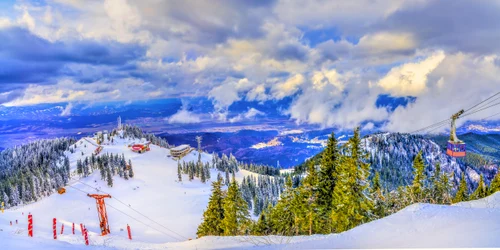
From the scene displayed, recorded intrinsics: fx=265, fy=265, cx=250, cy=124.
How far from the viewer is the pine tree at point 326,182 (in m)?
17.0

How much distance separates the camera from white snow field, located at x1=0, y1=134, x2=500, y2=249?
6800mm

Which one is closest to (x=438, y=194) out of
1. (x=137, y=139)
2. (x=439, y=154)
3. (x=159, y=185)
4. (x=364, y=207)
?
(x=364, y=207)

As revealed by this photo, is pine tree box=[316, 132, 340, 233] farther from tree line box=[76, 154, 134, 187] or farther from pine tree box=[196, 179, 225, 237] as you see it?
tree line box=[76, 154, 134, 187]

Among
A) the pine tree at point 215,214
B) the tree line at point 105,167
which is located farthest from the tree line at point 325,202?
the tree line at point 105,167

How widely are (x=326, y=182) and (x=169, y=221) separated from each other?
32.9 metres

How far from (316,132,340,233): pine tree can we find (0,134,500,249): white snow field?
Result: 7188 millimetres

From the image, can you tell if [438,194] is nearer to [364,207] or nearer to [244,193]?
[364,207]

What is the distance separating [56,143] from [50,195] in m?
57.2

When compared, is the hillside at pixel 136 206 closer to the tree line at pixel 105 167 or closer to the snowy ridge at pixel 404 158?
the tree line at pixel 105 167

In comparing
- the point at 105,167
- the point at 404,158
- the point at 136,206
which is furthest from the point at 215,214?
the point at 404,158

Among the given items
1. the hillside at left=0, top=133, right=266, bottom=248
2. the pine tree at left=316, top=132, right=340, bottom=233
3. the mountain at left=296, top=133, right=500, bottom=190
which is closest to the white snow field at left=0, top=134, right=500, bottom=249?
the hillside at left=0, top=133, right=266, bottom=248

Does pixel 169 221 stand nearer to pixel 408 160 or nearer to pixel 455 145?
pixel 455 145

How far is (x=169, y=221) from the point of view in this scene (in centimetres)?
4234

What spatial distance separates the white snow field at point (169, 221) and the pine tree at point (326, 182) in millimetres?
7188
